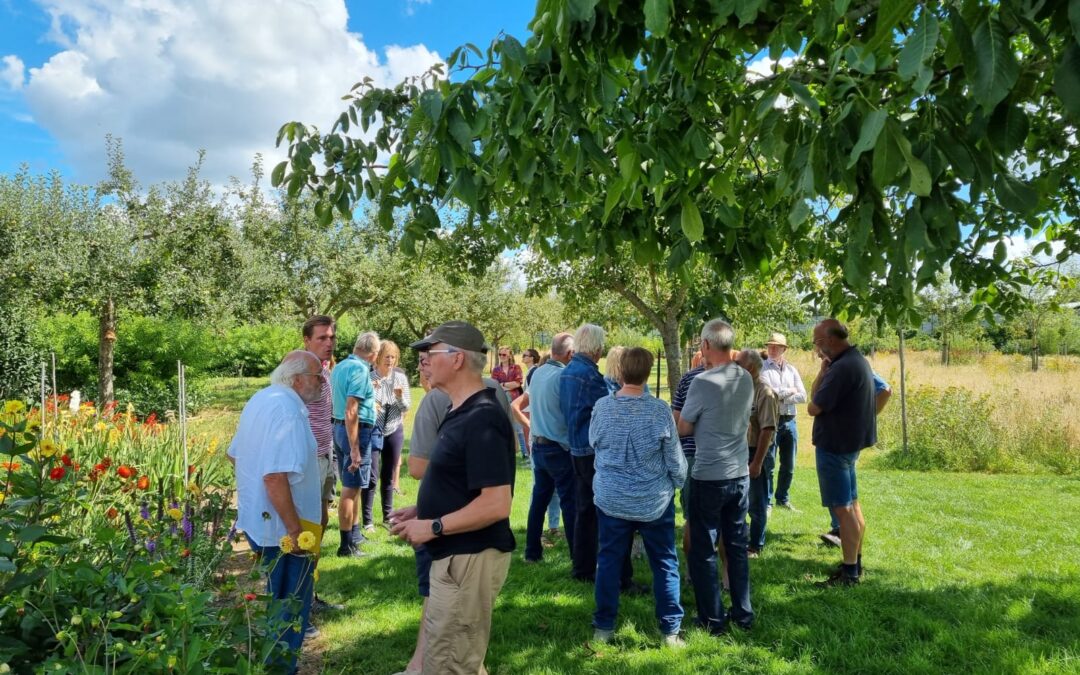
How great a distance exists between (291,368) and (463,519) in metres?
1.27

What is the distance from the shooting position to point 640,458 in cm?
384

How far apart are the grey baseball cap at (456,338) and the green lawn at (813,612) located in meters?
1.78

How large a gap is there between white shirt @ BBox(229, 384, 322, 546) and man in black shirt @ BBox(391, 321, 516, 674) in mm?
607

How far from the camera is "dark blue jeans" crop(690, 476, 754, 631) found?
13.3ft

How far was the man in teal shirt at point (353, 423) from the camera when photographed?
5469 mm

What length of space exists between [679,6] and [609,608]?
3.28m

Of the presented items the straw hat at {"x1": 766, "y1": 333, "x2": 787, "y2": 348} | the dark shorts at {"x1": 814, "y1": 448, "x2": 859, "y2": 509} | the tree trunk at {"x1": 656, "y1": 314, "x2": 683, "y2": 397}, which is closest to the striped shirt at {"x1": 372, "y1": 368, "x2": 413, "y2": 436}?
the dark shorts at {"x1": 814, "y1": 448, "x2": 859, "y2": 509}

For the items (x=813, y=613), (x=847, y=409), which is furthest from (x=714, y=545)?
(x=847, y=409)

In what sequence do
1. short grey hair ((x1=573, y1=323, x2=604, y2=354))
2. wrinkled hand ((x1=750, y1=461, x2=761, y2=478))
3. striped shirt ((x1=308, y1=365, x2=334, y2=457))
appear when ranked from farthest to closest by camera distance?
1. wrinkled hand ((x1=750, y1=461, x2=761, y2=478))
2. short grey hair ((x1=573, y1=323, x2=604, y2=354))
3. striped shirt ((x1=308, y1=365, x2=334, y2=457))

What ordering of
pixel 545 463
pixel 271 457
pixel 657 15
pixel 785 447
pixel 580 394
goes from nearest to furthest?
pixel 657 15 → pixel 271 457 → pixel 580 394 → pixel 545 463 → pixel 785 447

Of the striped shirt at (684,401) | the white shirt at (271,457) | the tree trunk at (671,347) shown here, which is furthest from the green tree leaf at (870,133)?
the tree trunk at (671,347)

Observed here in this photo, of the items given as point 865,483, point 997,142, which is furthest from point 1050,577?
point 997,142

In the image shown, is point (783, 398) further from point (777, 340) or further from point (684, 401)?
point (684, 401)

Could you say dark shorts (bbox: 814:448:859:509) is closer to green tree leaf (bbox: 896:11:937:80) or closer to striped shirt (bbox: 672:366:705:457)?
striped shirt (bbox: 672:366:705:457)
